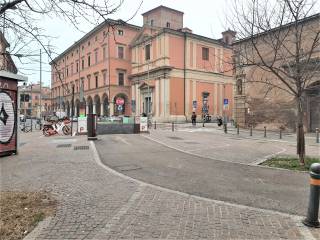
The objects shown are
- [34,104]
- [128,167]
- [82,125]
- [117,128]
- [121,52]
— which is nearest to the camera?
[128,167]

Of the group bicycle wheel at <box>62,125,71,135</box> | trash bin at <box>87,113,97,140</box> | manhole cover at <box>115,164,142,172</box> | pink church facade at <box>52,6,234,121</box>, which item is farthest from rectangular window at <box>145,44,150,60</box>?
manhole cover at <box>115,164,142,172</box>

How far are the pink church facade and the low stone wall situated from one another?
17.9 metres

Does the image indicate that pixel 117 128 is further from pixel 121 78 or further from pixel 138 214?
pixel 121 78

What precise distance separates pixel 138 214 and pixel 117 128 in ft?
65.2

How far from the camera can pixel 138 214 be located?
5.75m

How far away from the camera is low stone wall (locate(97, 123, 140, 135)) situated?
24.8m

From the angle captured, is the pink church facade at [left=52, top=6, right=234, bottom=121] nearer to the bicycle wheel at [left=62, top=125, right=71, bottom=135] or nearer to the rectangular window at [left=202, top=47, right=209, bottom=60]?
the rectangular window at [left=202, top=47, right=209, bottom=60]

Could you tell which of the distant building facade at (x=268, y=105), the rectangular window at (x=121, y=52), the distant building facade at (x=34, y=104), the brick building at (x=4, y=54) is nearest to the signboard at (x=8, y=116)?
the brick building at (x=4, y=54)

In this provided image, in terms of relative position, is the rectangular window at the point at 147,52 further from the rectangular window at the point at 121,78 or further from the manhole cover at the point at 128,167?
the manhole cover at the point at 128,167

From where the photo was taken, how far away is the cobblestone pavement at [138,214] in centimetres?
496

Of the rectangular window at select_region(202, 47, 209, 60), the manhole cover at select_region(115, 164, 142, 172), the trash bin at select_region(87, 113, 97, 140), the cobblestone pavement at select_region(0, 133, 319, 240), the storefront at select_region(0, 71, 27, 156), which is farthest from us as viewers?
the rectangular window at select_region(202, 47, 209, 60)

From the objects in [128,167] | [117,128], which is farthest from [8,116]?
[117,128]

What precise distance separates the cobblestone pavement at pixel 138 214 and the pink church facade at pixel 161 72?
114 ft

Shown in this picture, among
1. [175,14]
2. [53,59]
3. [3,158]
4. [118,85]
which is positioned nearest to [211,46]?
[175,14]
